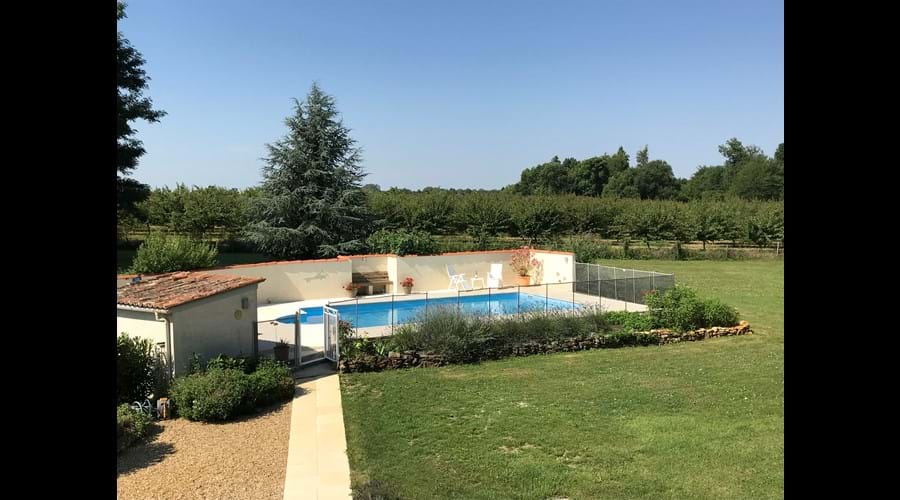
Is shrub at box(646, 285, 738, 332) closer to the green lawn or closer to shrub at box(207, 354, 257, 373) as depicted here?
the green lawn

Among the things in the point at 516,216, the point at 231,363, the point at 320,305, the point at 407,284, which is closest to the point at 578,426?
the point at 231,363

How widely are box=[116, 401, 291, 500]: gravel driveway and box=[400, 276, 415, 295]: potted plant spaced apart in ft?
37.4

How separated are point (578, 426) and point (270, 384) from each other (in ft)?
16.2

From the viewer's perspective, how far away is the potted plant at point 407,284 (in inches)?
782

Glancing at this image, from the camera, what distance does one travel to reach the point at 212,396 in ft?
27.1

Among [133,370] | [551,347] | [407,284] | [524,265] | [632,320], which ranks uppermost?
[524,265]

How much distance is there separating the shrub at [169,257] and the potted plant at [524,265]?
1084 cm

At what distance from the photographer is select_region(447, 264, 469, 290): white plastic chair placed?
20562 mm

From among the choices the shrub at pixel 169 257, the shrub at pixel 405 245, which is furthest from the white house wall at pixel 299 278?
the shrub at pixel 405 245

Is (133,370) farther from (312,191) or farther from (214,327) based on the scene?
(312,191)

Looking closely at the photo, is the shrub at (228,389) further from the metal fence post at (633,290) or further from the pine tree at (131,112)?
the pine tree at (131,112)

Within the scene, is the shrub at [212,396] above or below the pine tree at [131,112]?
below

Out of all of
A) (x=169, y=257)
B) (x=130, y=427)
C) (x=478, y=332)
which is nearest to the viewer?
(x=130, y=427)
